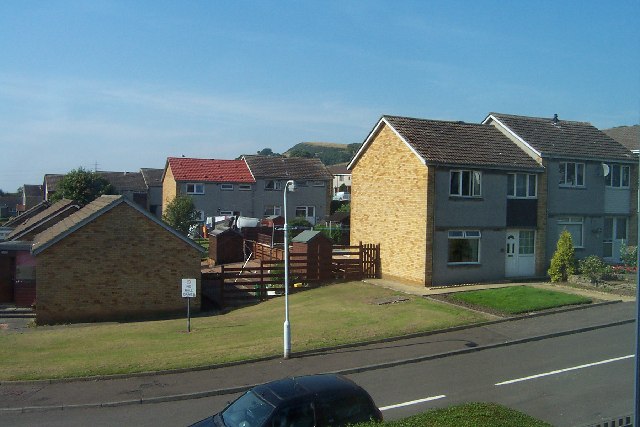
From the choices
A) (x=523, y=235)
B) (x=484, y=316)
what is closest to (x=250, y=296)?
(x=484, y=316)

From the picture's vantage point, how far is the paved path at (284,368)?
13.4m

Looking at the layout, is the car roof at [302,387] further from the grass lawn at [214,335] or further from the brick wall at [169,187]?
the brick wall at [169,187]

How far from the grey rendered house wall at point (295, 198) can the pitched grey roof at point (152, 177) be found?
720 inches

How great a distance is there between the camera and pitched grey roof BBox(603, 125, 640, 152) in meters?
39.1

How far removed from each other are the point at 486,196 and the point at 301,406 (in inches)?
770

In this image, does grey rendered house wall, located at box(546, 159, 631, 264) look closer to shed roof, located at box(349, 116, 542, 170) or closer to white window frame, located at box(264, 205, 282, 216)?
shed roof, located at box(349, 116, 542, 170)

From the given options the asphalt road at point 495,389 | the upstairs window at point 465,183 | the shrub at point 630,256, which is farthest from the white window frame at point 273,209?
the asphalt road at point 495,389

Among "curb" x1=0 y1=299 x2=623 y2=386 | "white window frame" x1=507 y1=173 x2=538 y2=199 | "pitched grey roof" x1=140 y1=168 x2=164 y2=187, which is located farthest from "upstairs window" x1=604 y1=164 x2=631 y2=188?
"pitched grey roof" x1=140 y1=168 x2=164 y2=187

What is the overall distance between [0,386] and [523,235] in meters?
21.5

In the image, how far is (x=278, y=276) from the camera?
26.7 m

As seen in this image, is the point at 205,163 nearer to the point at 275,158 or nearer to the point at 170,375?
the point at 275,158

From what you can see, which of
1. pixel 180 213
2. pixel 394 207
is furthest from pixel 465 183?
pixel 180 213

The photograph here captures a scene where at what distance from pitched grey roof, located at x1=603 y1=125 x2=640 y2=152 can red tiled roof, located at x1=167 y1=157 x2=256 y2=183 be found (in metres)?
33.3

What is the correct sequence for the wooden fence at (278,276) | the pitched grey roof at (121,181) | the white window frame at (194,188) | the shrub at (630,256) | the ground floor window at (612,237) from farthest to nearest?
the pitched grey roof at (121,181), the white window frame at (194,188), the ground floor window at (612,237), the shrub at (630,256), the wooden fence at (278,276)
